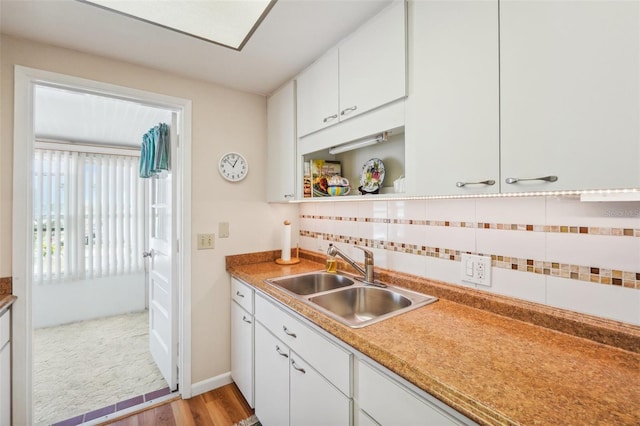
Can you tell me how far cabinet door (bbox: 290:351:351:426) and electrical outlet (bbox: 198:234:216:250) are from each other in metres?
1.03

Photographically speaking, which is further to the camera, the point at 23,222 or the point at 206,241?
the point at 206,241

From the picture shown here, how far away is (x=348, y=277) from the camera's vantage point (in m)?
1.76

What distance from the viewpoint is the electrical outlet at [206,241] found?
6.49 ft

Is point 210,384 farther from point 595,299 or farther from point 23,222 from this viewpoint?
point 595,299

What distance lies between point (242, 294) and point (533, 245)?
1599 mm

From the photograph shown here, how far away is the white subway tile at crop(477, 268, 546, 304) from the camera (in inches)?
42.3

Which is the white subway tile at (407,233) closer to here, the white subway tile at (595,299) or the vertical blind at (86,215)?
the white subway tile at (595,299)

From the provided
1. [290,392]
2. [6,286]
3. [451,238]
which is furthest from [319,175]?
[6,286]

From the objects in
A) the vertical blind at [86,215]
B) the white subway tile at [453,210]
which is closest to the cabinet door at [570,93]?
the white subway tile at [453,210]

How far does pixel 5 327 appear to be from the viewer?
4.61 ft

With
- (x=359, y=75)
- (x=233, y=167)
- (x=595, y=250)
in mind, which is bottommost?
(x=595, y=250)

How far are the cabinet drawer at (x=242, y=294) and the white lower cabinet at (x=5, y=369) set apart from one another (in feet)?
3.66

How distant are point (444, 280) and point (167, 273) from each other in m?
1.87

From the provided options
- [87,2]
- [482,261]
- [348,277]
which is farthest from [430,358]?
[87,2]
